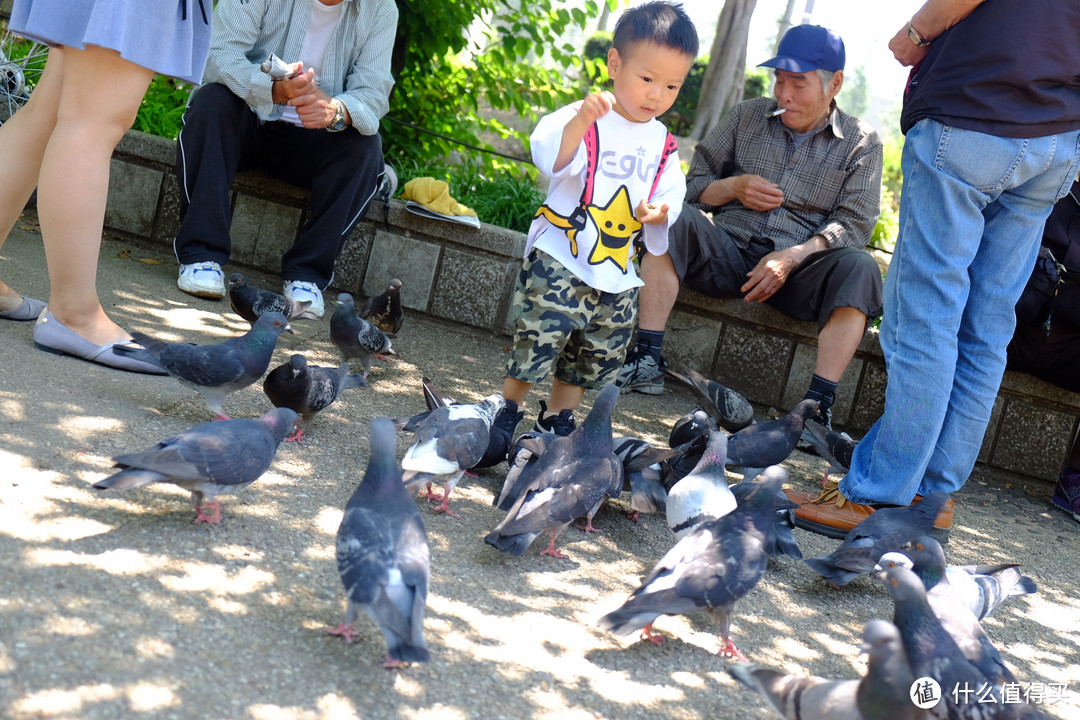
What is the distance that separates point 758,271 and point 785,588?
2484 mm

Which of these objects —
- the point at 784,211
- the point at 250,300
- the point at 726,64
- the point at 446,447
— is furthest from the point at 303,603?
the point at 726,64

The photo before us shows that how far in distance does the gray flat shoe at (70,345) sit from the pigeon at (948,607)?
3.18 m

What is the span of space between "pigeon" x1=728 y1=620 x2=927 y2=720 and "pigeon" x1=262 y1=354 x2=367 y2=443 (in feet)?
7.47

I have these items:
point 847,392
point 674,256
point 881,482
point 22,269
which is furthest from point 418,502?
point 847,392

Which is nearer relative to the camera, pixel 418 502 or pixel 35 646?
pixel 35 646

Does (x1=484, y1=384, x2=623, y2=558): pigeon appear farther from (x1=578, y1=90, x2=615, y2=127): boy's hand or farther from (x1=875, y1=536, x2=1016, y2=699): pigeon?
(x1=578, y1=90, x2=615, y2=127): boy's hand

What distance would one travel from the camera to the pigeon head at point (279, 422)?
3.27 meters

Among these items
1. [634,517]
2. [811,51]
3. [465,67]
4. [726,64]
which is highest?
[726,64]

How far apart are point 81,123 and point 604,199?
2185mm

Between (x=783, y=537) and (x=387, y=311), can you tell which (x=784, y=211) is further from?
(x=783, y=537)

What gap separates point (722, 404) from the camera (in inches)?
207

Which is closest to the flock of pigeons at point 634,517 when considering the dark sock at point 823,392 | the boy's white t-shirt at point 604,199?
the dark sock at point 823,392

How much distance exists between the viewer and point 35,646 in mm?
2137

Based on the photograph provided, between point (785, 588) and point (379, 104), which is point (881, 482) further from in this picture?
point (379, 104)
